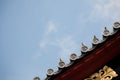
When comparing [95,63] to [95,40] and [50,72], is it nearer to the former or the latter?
[95,40]

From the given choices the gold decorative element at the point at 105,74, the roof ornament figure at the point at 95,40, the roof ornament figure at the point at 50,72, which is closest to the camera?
the roof ornament figure at the point at 50,72

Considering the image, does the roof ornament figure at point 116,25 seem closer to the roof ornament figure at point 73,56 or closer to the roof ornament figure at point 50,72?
the roof ornament figure at point 73,56

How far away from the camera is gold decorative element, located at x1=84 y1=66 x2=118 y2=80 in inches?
400

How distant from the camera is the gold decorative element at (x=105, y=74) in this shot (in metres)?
10.2

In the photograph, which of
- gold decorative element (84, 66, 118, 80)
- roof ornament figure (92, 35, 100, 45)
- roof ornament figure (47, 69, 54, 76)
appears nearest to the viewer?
roof ornament figure (47, 69, 54, 76)

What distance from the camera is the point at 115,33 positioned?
10031 millimetres

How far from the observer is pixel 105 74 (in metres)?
10.2

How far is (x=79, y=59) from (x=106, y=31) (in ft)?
3.29

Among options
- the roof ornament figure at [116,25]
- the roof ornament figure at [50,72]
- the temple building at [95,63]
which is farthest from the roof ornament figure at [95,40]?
the roof ornament figure at [50,72]

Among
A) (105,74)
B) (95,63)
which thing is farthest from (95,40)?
(105,74)

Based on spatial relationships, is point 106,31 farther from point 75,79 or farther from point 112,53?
point 75,79

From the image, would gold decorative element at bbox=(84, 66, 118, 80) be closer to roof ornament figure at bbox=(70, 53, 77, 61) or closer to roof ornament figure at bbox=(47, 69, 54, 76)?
roof ornament figure at bbox=(70, 53, 77, 61)

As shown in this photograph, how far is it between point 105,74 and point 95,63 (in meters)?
0.40

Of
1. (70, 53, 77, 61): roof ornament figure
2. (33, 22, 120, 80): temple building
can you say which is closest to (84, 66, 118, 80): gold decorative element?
(33, 22, 120, 80): temple building
